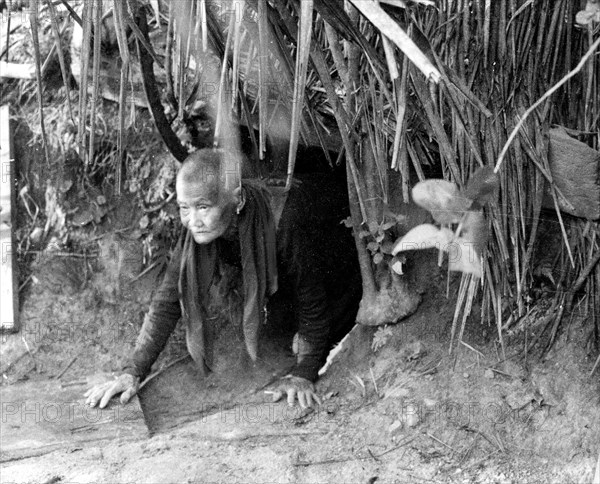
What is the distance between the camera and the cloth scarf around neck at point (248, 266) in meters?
4.56

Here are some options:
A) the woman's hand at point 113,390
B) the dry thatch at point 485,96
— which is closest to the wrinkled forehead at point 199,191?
the dry thatch at point 485,96

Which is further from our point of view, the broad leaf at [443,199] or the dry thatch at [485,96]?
the dry thatch at [485,96]

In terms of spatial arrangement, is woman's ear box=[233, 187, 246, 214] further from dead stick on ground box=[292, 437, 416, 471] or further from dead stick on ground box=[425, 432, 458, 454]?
dead stick on ground box=[425, 432, 458, 454]

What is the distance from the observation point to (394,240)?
4273 millimetres

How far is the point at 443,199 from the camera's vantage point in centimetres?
300

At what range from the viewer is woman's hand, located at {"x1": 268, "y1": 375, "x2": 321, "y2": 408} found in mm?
4367

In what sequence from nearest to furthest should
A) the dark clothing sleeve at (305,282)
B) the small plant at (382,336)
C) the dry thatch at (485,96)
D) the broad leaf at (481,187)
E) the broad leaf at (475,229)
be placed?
1. the broad leaf at (481,187)
2. the broad leaf at (475,229)
3. the dry thatch at (485,96)
4. the small plant at (382,336)
5. the dark clothing sleeve at (305,282)

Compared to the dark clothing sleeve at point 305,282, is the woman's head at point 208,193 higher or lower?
higher

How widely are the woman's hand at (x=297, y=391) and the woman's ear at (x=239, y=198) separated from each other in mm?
913

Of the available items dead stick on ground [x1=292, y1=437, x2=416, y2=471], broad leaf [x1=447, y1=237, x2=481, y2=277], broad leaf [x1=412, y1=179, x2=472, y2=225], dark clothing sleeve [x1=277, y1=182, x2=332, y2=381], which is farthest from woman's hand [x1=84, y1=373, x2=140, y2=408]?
broad leaf [x1=412, y1=179, x2=472, y2=225]

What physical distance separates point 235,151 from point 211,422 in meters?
1.43

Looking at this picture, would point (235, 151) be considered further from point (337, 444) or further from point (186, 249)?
point (337, 444)

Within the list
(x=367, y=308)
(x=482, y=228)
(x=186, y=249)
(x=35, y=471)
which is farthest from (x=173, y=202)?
(x=482, y=228)

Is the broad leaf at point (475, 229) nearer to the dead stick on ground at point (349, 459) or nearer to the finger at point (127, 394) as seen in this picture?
the dead stick on ground at point (349, 459)
